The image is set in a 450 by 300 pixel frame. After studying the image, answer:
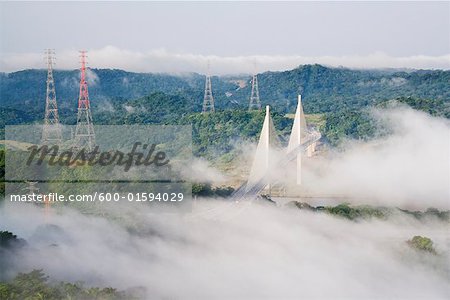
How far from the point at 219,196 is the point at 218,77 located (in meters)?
48.9

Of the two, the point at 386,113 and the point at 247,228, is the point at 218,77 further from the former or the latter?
the point at 247,228

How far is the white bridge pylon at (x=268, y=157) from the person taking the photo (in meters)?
16.2

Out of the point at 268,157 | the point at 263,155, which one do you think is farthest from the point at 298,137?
the point at 263,155

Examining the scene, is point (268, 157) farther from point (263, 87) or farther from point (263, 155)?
point (263, 87)

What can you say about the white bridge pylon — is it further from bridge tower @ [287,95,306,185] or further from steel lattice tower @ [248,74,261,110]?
steel lattice tower @ [248,74,261,110]

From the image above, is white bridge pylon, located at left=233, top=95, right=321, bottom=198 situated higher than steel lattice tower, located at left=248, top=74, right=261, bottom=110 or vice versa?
steel lattice tower, located at left=248, top=74, right=261, bottom=110

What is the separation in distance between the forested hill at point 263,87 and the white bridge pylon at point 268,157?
1708 cm

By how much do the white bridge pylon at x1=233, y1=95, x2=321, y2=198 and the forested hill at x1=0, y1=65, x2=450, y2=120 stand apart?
673 inches

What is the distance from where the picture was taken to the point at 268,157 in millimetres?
17469

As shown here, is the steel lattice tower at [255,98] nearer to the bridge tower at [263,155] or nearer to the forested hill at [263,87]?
the forested hill at [263,87]

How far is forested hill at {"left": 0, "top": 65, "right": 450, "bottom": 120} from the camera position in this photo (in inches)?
1639

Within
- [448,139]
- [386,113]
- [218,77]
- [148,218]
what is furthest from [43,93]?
[148,218]

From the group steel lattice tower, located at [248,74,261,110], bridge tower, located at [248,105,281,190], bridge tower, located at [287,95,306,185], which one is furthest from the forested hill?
bridge tower, located at [248,105,281,190]

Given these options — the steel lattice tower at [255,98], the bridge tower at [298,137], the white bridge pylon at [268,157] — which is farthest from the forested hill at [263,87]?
the white bridge pylon at [268,157]
